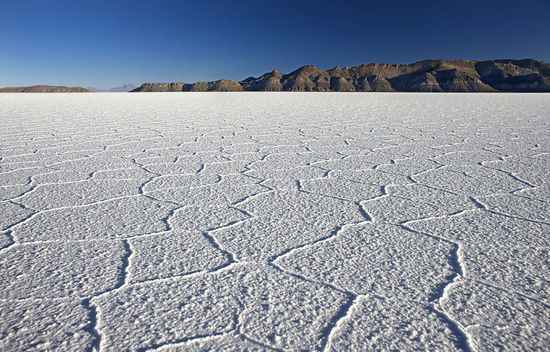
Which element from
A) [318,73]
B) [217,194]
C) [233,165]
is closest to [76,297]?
[217,194]

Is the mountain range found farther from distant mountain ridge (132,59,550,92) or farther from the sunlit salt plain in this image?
the sunlit salt plain

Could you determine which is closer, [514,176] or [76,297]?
[76,297]

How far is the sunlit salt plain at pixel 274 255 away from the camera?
90cm

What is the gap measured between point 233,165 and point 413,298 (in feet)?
6.05

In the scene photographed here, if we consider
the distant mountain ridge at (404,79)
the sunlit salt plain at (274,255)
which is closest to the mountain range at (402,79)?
the distant mountain ridge at (404,79)

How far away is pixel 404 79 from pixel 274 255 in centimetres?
11348

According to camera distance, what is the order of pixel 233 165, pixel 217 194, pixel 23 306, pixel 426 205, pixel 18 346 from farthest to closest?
1. pixel 233 165
2. pixel 217 194
3. pixel 426 205
4. pixel 23 306
5. pixel 18 346

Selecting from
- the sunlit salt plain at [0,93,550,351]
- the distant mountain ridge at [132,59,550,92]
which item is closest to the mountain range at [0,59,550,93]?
the distant mountain ridge at [132,59,550,92]

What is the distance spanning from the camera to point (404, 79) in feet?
350

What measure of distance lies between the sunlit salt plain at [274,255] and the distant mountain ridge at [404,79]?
79.7 meters

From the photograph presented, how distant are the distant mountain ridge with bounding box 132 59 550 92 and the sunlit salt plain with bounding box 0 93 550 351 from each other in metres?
79.7

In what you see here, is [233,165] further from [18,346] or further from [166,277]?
[18,346]

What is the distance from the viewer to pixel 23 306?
987mm

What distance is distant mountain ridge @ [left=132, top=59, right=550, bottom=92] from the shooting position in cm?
8456
